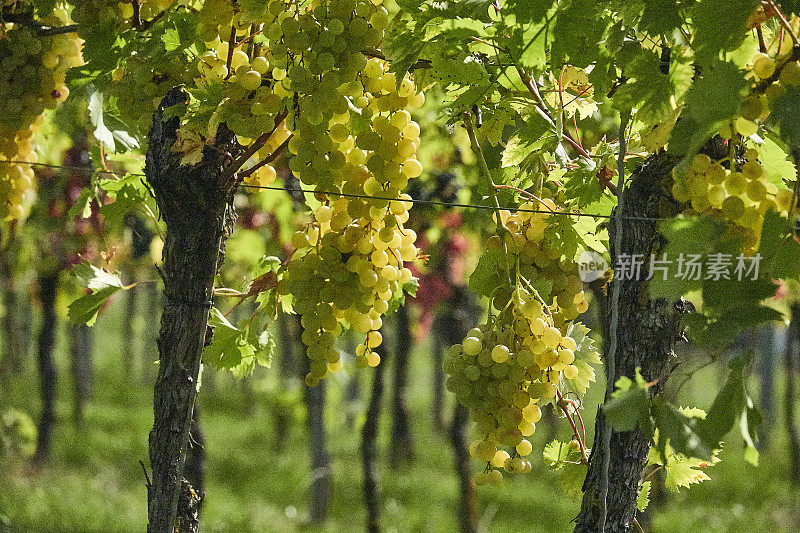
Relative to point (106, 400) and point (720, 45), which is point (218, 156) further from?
point (106, 400)

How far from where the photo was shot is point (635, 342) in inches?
57.2

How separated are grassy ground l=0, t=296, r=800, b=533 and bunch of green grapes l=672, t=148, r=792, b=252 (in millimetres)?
3725

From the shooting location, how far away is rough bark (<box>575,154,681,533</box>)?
1.41 meters

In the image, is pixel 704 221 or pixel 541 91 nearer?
pixel 704 221

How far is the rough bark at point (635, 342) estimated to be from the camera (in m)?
1.41

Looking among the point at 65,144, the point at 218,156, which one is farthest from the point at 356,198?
the point at 65,144

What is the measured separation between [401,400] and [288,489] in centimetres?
213

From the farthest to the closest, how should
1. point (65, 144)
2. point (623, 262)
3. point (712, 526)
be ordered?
point (712, 526) < point (65, 144) < point (623, 262)

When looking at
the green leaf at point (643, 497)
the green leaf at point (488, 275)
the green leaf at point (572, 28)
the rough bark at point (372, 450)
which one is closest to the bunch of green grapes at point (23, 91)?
the green leaf at point (488, 275)

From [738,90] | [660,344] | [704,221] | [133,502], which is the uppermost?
[738,90]

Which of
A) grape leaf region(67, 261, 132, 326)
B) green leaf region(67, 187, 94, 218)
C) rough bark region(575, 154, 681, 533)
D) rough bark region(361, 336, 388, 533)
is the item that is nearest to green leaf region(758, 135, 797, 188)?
rough bark region(575, 154, 681, 533)

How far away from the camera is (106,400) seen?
1378 cm

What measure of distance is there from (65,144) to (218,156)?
7.63ft

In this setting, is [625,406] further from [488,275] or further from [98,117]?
[98,117]
